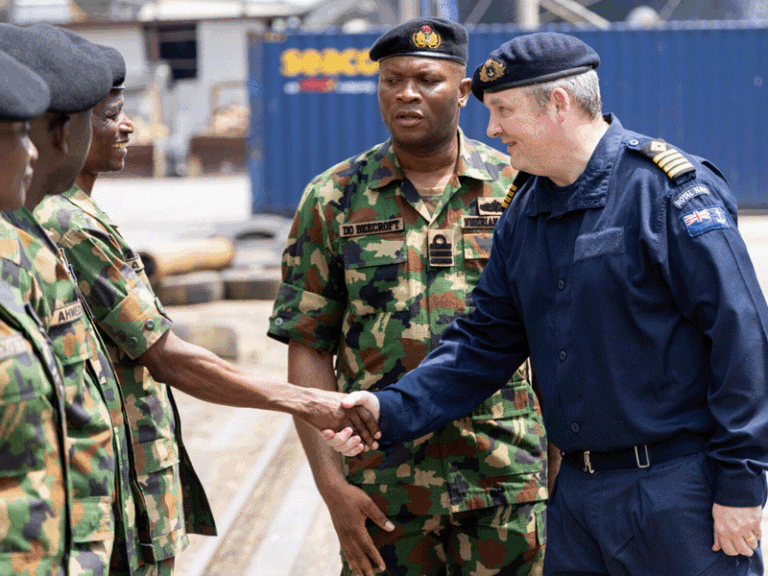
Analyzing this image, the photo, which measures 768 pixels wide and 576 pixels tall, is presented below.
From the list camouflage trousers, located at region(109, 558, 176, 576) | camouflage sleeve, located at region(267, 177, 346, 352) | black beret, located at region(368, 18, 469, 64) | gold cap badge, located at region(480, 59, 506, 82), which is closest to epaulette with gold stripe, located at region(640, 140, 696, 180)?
gold cap badge, located at region(480, 59, 506, 82)

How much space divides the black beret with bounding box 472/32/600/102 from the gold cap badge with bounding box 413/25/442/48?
1.75 feet

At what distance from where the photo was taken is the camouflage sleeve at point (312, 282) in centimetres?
287

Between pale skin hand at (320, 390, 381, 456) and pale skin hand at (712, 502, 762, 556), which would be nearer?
pale skin hand at (712, 502, 762, 556)

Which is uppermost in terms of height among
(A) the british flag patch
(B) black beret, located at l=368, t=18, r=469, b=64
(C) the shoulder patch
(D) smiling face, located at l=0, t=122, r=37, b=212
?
(B) black beret, located at l=368, t=18, r=469, b=64

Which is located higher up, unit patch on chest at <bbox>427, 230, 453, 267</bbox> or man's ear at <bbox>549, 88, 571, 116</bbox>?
man's ear at <bbox>549, 88, 571, 116</bbox>

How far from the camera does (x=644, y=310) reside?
2145 mm

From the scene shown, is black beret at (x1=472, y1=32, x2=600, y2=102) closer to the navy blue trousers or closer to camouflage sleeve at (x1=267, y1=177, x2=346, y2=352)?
camouflage sleeve at (x1=267, y1=177, x2=346, y2=352)

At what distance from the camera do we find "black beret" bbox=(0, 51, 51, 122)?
1477 millimetres

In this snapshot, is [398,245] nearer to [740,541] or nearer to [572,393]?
[572,393]

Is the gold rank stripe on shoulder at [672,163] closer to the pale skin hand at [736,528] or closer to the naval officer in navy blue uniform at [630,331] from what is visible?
the naval officer in navy blue uniform at [630,331]

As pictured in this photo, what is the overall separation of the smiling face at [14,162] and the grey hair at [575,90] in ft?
4.06

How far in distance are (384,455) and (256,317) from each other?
279 inches

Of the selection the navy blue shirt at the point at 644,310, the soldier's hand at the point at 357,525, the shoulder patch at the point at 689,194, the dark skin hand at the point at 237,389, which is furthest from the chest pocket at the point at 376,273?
the shoulder patch at the point at 689,194

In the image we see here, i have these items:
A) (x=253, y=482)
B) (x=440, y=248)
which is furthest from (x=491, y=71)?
(x=253, y=482)
